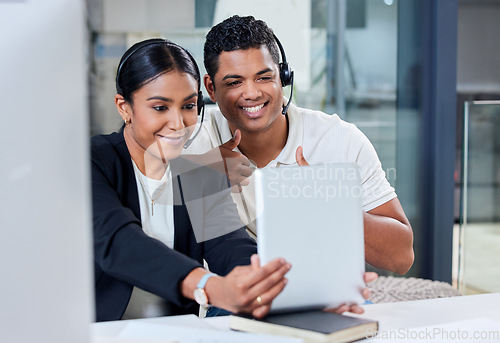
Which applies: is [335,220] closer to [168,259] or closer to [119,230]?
[168,259]

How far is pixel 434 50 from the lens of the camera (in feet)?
9.32

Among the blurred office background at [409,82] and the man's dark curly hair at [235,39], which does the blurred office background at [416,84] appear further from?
the man's dark curly hair at [235,39]

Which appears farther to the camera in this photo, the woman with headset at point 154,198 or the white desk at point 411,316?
the woman with headset at point 154,198

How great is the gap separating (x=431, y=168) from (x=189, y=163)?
176 cm

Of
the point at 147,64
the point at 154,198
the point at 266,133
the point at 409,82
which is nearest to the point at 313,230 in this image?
the point at 154,198

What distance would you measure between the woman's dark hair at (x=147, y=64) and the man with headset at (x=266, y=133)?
0.72 feet

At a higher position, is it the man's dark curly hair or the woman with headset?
the man's dark curly hair

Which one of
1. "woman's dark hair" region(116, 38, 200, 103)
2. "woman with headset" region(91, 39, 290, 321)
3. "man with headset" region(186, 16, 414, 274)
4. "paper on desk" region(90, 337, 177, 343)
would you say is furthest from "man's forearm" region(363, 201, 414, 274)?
"paper on desk" region(90, 337, 177, 343)

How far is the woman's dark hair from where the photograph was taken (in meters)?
1.41

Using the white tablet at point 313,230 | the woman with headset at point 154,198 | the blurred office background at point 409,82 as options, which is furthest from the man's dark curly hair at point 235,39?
the white tablet at point 313,230

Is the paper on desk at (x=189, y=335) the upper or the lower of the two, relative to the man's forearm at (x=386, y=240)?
upper

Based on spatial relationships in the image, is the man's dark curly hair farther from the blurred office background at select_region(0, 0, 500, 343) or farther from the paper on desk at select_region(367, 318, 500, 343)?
the paper on desk at select_region(367, 318, 500, 343)

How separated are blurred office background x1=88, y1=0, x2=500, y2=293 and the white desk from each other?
6.05 ft

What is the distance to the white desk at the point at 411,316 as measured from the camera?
0.89m
